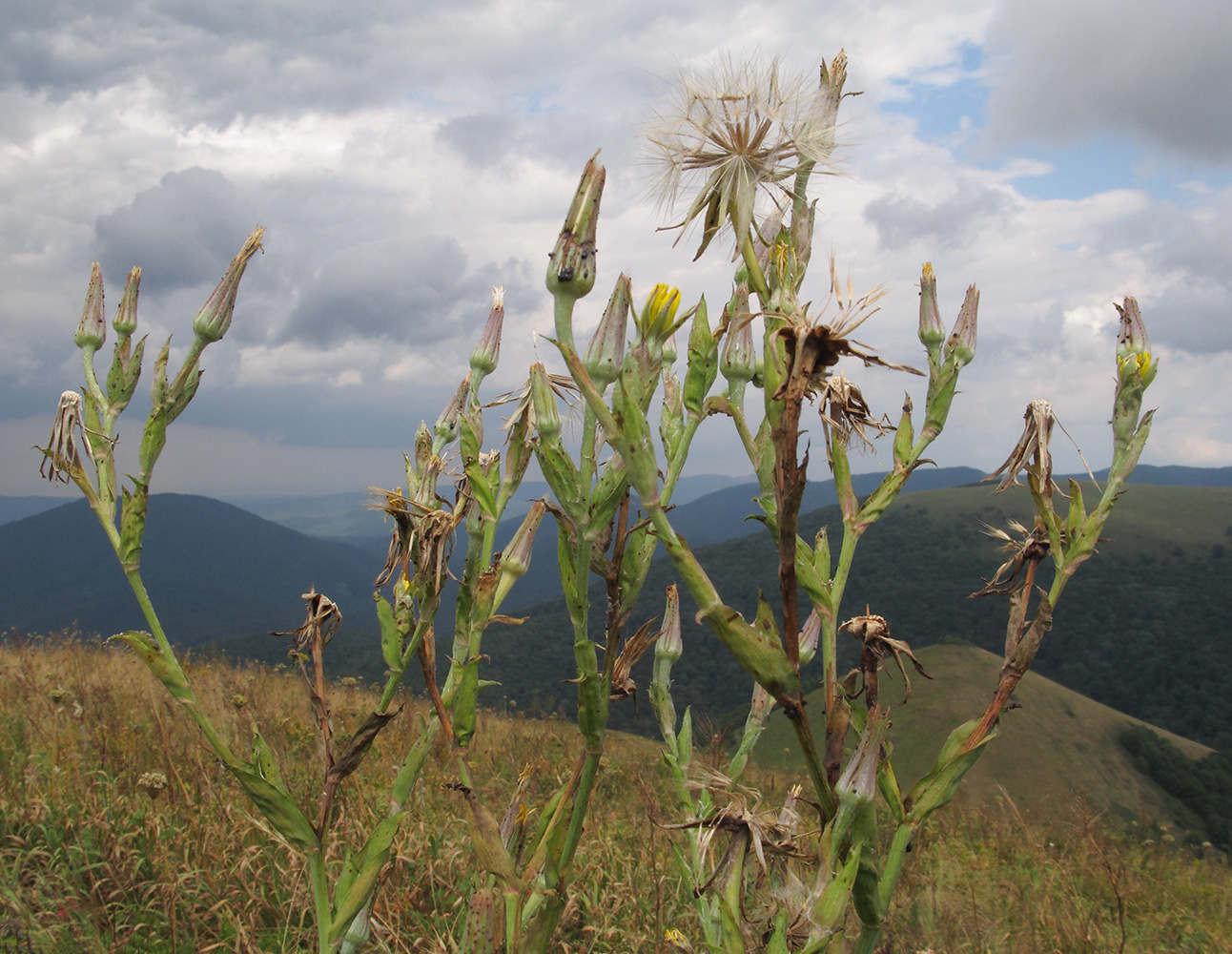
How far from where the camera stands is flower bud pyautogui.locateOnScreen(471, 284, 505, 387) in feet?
8.25

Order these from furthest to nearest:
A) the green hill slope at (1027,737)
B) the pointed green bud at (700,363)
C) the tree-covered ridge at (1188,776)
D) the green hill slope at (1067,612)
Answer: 1. the green hill slope at (1067,612)
2. the tree-covered ridge at (1188,776)
3. the green hill slope at (1027,737)
4. the pointed green bud at (700,363)

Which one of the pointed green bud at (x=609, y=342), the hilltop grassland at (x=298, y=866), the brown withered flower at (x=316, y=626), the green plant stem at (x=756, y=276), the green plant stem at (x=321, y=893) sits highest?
the green plant stem at (x=756, y=276)

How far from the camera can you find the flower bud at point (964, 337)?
7.14 feet

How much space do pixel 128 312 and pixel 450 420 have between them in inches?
39.4

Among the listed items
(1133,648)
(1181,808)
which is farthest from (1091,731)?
(1133,648)

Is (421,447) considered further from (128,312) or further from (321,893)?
(321,893)

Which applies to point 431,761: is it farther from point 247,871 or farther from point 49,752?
point 49,752

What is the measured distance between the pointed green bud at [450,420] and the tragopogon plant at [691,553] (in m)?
0.21

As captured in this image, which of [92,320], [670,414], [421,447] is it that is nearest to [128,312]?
[92,320]

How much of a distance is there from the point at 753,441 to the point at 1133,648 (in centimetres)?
9720

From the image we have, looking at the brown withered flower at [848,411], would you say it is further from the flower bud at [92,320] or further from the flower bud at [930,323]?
the flower bud at [92,320]

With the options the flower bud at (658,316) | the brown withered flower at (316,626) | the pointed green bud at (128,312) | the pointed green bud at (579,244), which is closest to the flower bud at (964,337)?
the flower bud at (658,316)

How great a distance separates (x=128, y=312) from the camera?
2.21 m

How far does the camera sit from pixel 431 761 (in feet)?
25.2
